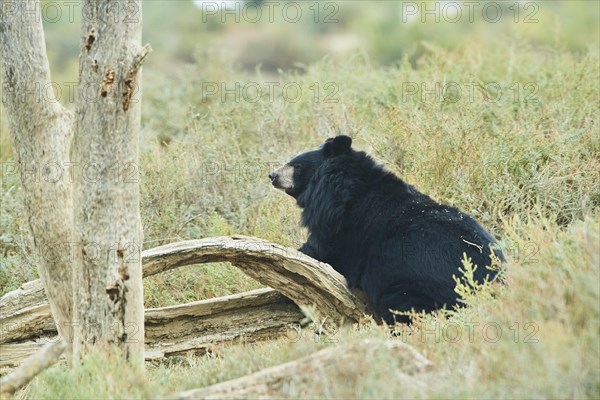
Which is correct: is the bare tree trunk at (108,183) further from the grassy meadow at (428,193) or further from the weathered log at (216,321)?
the weathered log at (216,321)

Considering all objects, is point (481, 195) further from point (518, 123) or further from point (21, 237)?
point (21, 237)

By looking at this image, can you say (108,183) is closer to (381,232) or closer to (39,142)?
(39,142)

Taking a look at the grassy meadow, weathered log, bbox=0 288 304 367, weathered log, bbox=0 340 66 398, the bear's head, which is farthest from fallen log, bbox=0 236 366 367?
weathered log, bbox=0 340 66 398

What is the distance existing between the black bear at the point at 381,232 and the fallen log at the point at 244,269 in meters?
0.29

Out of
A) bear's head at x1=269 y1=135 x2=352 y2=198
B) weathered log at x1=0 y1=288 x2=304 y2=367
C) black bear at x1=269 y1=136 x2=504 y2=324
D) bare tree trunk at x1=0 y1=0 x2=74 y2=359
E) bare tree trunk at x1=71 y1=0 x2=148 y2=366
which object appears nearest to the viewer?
bare tree trunk at x1=71 y1=0 x2=148 y2=366

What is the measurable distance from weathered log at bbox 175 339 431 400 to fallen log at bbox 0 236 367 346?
224 centimetres

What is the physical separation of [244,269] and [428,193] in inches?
101

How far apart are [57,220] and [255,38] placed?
36.4 m

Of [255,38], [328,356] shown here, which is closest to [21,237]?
[328,356]

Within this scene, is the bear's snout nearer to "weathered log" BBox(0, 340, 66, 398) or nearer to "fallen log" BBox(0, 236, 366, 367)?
"fallen log" BBox(0, 236, 366, 367)

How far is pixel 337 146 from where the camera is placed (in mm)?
7930

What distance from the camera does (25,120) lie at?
617cm

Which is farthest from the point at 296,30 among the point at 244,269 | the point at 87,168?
the point at 87,168

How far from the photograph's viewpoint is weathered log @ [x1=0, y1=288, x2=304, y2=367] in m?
7.43
